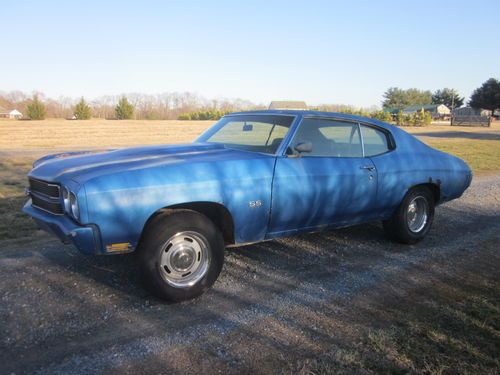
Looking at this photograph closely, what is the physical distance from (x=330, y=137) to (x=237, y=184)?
1473 mm

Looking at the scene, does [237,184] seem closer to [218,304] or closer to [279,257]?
[218,304]

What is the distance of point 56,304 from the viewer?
3447 millimetres

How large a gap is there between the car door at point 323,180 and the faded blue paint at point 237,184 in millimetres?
11

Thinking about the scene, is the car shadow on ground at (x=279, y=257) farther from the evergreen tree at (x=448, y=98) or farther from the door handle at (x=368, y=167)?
the evergreen tree at (x=448, y=98)

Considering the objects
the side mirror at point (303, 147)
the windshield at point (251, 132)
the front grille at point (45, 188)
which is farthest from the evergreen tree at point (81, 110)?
the side mirror at point (303, 147)

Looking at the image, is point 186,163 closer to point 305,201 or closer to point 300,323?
point 305,201

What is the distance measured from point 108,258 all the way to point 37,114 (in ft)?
174

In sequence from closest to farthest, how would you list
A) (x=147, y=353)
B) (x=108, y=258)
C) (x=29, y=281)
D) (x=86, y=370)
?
(x=86, y=370), (x=147, y=353), (x=29, y=281), (x=108, y=258)

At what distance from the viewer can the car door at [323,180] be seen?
404 cm

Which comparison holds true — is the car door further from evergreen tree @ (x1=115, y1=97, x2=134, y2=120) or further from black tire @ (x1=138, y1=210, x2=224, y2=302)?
evergreen tree @ (x1=115, y1=97, x2=134, y2=120)

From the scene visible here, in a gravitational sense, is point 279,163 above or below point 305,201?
above

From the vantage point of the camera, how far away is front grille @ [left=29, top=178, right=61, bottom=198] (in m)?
3.50

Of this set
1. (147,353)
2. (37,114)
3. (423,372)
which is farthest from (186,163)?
(37,114)

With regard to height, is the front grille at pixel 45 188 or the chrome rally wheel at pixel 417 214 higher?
the front grille at pixel 45 188
